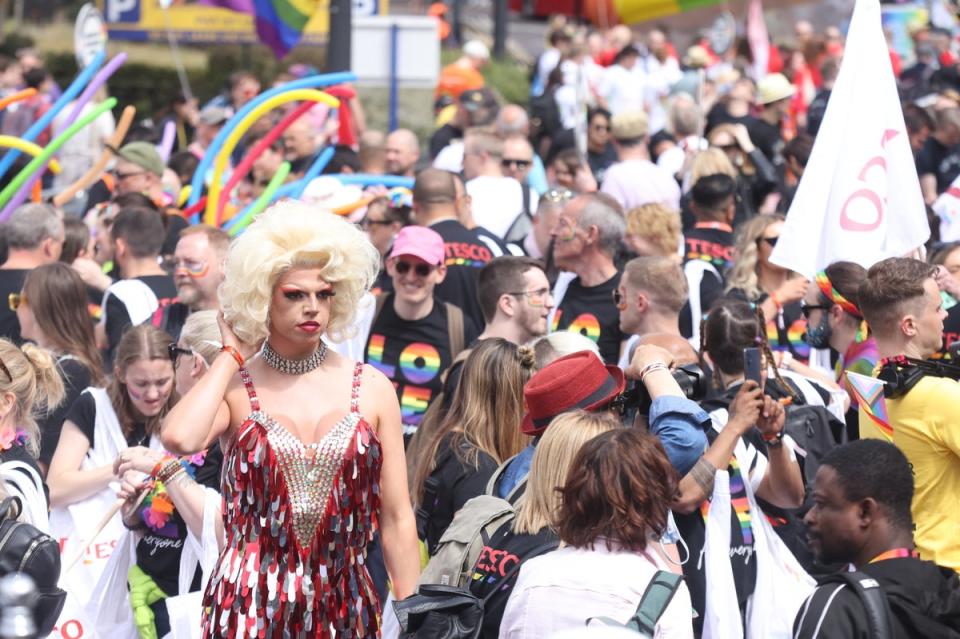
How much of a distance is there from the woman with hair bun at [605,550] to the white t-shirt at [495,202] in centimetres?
598

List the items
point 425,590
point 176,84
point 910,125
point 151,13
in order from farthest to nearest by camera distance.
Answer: point 176,84 → point 151,13 → point 910,125 → point 425,590

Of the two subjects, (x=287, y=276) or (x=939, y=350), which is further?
(x=939, y=350)

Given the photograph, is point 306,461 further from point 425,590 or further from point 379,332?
point 379,332

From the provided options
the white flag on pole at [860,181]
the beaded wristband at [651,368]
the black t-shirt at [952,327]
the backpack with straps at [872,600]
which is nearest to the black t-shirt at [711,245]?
the white flag on pole at [860,181]

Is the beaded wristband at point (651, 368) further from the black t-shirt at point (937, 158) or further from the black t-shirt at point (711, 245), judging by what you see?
the black t-shirt at point (937, 158)

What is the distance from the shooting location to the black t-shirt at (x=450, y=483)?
16.9ft

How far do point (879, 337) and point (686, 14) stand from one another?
23016mm

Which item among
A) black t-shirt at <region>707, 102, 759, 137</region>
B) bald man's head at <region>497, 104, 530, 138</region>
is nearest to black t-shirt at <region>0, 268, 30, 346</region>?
bald man's head at <region>497, 104, 530, 138</region>

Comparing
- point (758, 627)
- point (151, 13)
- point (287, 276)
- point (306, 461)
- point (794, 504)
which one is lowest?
point (758, 627)

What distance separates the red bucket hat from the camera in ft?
15.5

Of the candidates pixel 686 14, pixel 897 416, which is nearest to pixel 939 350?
pixel 897 416

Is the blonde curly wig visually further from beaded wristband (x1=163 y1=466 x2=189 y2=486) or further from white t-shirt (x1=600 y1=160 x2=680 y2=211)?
white t-shirt (x1=600 y1=160 x2=680 y2=211)

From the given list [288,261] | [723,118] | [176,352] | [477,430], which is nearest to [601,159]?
[723,118]

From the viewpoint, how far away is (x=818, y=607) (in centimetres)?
368
